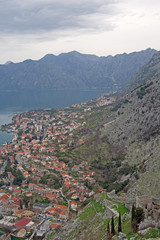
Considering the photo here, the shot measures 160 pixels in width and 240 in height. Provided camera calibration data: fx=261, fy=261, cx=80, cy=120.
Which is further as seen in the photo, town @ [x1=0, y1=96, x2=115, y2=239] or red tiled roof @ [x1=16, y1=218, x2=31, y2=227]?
town @ [x1=0, y1=96, x2=115, y2=239]

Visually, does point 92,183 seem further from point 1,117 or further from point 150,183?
point 1,117

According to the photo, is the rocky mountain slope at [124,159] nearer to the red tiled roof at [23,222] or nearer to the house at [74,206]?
the red tiled roof at [23,222]

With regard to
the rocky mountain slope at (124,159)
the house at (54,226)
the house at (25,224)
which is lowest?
the house at (25,224)

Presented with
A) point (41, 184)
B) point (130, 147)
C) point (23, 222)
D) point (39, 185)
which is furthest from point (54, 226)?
point (130, 147)

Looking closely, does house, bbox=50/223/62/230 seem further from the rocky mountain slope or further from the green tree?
the green tree

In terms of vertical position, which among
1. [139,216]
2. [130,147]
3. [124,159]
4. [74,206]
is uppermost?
[139,216]

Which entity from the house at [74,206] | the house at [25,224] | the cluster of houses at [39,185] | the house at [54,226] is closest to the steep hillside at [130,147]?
the cluster of houses at [39,185]

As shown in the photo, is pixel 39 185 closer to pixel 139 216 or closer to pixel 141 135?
pixel 141 135

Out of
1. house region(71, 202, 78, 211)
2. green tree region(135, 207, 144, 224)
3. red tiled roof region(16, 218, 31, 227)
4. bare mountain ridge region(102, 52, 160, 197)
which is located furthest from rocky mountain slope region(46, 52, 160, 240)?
house region(71, 202, 78, 211)
